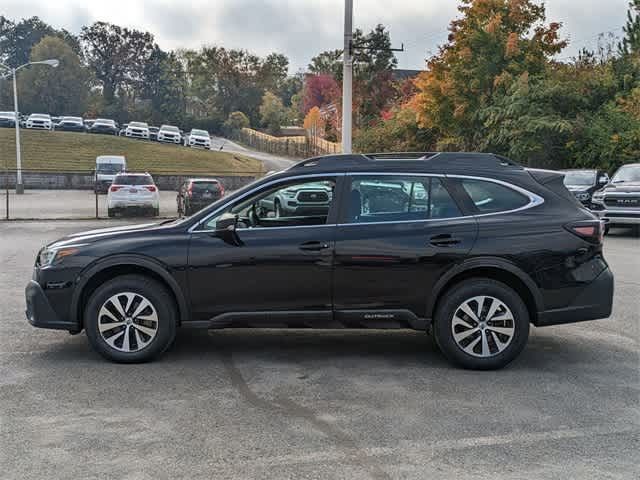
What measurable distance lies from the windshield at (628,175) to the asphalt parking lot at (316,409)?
39.8ft

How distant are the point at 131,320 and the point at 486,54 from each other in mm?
27013

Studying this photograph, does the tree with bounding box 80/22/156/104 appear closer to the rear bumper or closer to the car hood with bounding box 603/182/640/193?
the car hood with bounding box 603/182/640/193

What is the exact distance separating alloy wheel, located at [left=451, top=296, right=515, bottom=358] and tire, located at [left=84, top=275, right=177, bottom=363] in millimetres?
2387

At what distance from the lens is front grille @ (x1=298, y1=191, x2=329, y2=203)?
233 inches

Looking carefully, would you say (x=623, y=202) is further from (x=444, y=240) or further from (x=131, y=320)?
(x=131, y=320)

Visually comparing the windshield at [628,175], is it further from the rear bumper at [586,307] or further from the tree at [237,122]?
the tree at [237,122]

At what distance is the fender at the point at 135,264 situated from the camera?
5660 mm

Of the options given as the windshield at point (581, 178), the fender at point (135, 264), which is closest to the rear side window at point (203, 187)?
the windshield at point (581, 178)

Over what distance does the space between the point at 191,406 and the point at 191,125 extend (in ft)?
293

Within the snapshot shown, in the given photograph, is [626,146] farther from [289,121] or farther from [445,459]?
[289,121]

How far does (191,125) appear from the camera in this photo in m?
91.0

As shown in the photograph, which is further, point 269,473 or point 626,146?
point 626,146

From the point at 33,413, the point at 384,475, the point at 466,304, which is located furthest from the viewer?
the point at 466,304

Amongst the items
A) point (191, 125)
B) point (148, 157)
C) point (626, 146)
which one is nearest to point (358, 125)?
point (148, 157)
